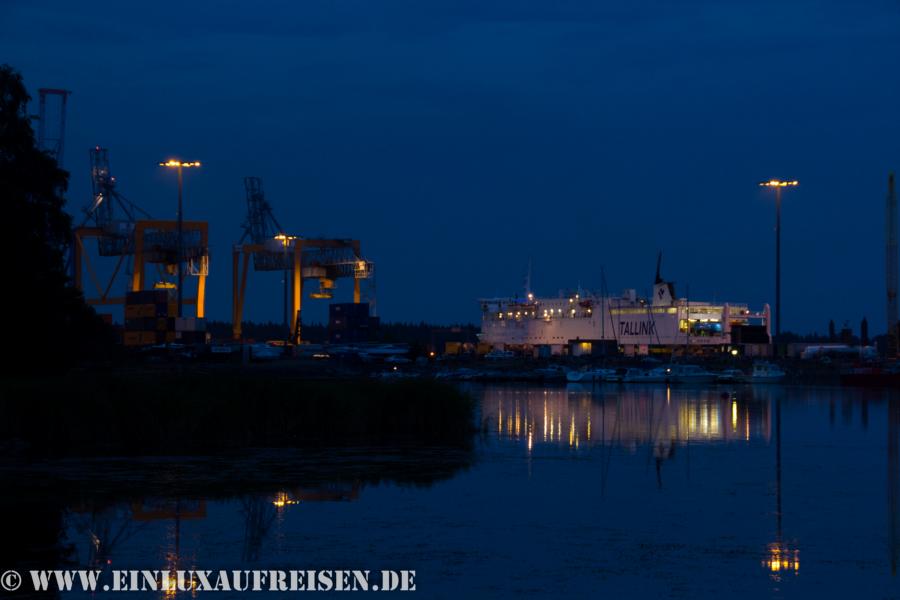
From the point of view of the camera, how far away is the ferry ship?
134750 mm

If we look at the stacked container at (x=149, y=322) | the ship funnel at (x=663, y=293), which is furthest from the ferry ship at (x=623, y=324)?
the stacked container at (x=149, y=322)

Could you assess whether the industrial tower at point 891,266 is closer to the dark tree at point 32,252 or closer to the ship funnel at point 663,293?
the ship funnel at point 663,293

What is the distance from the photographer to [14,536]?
60.8 ft

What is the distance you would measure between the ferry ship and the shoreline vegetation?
98.3 metres

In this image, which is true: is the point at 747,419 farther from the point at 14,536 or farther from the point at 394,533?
the point at 14,536

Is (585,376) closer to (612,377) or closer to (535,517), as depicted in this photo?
(612,377)

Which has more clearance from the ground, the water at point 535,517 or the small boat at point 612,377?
the small boat at point 612,377

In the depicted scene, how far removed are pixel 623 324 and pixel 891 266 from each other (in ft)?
117

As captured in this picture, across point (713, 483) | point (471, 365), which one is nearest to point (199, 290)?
point (471, 365)

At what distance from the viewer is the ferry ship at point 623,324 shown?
5305 inches

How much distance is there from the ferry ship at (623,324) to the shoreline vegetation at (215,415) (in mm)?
98308

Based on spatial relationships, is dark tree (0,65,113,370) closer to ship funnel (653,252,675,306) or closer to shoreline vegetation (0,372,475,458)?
shoreline vegetation (0,372,475,458)

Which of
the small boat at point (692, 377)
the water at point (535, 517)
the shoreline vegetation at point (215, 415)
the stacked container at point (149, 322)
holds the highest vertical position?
the stacked container at point (149, 322)

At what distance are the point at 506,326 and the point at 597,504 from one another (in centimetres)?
12857
